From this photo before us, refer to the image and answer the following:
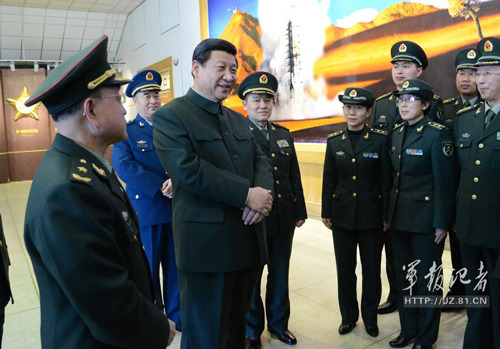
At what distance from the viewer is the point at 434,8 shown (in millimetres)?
3879

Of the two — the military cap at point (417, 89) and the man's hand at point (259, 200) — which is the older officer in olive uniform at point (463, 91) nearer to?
the military cap at point (417, 89)

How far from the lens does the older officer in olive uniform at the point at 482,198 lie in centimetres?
195

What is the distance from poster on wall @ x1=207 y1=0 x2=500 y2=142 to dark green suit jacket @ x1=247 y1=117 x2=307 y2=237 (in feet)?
7.31

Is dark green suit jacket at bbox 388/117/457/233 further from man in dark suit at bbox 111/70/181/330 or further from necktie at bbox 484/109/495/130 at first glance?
man in dark suit at bbox 111/70/181/330

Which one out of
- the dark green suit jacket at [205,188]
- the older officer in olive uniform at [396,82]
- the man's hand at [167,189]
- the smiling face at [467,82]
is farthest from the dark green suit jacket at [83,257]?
the smiling face at [467,82]

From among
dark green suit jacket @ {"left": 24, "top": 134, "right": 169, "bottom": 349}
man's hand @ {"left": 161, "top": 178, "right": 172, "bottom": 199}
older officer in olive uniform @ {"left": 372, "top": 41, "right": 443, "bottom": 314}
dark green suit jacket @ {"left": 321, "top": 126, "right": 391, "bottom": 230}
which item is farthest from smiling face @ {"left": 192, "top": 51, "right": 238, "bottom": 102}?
older officer in olive uniform @ {"left": 372, "top": 41, "right": 443, "bottom": 314}

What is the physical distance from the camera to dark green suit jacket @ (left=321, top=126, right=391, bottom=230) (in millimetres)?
2412

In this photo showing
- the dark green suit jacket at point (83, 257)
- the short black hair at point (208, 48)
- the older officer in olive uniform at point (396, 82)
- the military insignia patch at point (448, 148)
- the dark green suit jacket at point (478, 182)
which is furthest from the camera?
the older officer in olive uniform at point (396, 82)

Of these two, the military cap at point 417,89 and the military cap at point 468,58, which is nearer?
the military cap at point 417,89

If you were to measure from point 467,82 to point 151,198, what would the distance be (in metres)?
2.48

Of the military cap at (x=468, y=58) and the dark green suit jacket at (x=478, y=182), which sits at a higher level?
the military cap at (x=468, y=58)

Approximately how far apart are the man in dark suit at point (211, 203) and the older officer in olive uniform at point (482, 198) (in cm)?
113

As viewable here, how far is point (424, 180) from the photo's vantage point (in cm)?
223

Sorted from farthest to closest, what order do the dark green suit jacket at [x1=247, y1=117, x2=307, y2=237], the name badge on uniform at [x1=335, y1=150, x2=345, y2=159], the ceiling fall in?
the ceiling
the name badge on uniform at [x1=335, y1=150, x2=345, y2=159]
the dark green suit jacket at [x1=247, y1=117, x2=307, y2=237]
